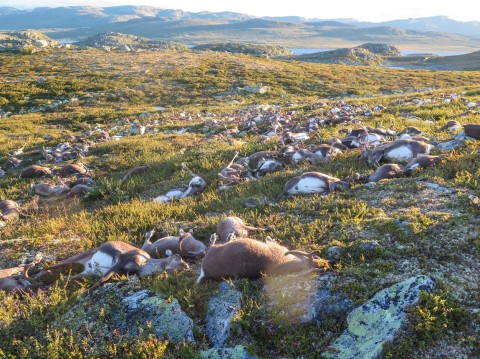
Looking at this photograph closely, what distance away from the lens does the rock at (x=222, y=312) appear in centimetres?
441

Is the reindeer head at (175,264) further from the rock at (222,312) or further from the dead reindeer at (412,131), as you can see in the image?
the dead reindeer at (412,131)

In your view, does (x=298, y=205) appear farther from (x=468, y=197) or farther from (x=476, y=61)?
(x=476, y=61)

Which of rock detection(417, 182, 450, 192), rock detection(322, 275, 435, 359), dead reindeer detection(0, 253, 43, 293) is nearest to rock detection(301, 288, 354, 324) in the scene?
rock detection(322, 275, 435, 359)

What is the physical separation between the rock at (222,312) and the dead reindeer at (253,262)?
0.86 feet

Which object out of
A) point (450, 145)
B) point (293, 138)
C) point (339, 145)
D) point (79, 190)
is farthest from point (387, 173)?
point (79, 190)

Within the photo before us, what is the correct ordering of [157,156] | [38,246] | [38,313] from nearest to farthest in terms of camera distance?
[38,313], [38,246], [157,156]

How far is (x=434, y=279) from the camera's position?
4.52m

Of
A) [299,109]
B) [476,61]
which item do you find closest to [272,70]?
[299,109]

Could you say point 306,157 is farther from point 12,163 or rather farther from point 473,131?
point 12,163

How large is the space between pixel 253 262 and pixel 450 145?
7949 mm

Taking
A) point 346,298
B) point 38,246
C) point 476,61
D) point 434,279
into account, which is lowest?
point 38,246

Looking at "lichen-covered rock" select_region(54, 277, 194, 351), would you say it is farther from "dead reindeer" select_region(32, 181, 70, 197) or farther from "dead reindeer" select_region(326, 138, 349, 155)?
"dead reindeer" select_region(326, 138, 349, 155)

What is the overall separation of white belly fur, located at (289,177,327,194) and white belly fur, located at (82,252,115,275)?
4172 mm

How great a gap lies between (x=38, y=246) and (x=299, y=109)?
18.7 m
